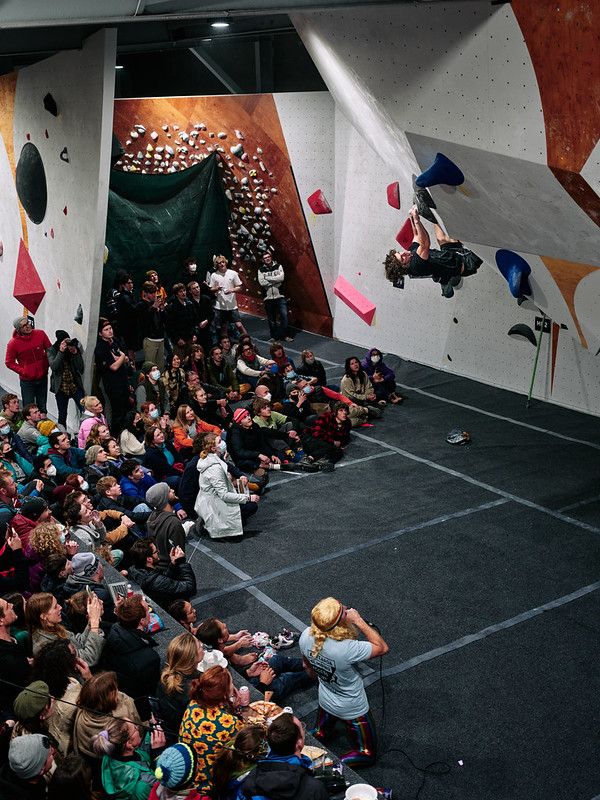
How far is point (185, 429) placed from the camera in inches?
380

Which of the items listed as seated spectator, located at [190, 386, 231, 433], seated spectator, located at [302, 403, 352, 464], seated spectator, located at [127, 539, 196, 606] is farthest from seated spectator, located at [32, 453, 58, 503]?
seated spectator, located at [302, 403, 352, 464]

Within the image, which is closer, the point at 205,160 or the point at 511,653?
the point at 511,653

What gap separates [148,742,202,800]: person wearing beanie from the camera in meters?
4.64

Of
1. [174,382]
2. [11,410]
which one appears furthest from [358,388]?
[11,410]

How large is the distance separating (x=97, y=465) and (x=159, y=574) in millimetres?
1794

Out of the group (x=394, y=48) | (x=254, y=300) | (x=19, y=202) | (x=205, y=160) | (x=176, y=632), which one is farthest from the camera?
(x=254, y=300)

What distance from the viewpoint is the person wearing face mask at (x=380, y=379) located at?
11.9 meters

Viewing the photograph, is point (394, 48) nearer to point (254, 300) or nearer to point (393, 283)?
point (393, 283)

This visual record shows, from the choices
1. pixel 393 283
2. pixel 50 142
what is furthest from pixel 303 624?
pixel 393 283

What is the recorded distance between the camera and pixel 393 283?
1357cm

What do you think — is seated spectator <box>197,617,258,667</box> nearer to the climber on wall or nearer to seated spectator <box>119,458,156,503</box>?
seated spectator <box>119,458,156,503</box>

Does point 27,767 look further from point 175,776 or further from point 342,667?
point 342,667

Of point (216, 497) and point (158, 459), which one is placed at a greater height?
point (158, 459)

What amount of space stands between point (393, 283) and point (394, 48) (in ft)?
21.6
